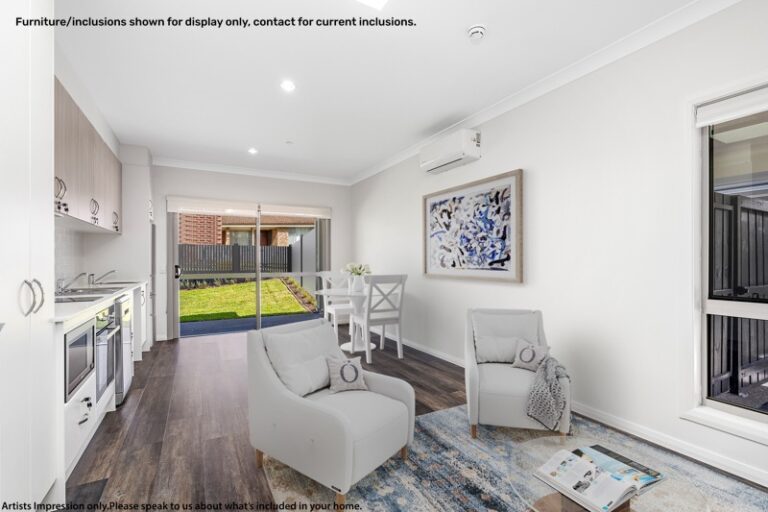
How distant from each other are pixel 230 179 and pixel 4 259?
447 cm

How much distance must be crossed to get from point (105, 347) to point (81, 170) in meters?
1.39

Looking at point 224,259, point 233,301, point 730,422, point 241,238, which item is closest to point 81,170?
point 224,259

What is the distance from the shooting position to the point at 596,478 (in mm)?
1298

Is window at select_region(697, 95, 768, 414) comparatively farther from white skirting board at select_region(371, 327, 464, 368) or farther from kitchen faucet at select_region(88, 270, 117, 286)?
kitchen faucet at select_region(88, 270, 117, 286)

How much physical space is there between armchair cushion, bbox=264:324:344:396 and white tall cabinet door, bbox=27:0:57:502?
96 centimetres

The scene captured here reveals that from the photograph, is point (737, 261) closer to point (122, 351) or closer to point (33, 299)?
point (33, 299)

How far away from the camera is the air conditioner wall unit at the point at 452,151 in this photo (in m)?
3.56

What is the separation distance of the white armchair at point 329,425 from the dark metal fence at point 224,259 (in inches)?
159

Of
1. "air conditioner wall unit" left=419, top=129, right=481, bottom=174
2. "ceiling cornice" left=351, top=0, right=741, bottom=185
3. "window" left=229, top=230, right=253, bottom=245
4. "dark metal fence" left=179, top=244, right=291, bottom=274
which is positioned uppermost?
"ceiling cornice" left=351, top=0, right=741, bottom=185

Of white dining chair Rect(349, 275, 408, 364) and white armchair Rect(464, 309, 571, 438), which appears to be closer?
white armchair Rect(464, 309, 571, 438)

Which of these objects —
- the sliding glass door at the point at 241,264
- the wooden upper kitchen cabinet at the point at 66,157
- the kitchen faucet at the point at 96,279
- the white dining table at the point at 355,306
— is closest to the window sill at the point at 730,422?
the white dining table at the point at 355,306

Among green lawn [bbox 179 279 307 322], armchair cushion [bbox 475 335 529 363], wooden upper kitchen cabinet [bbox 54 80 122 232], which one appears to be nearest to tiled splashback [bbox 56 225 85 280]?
wooden upper kitchen cabinet [bbox 54 80 122 232]

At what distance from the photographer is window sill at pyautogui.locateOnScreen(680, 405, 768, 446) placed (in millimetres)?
1904

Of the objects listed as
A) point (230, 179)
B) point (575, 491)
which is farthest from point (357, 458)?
point (230, 179)
